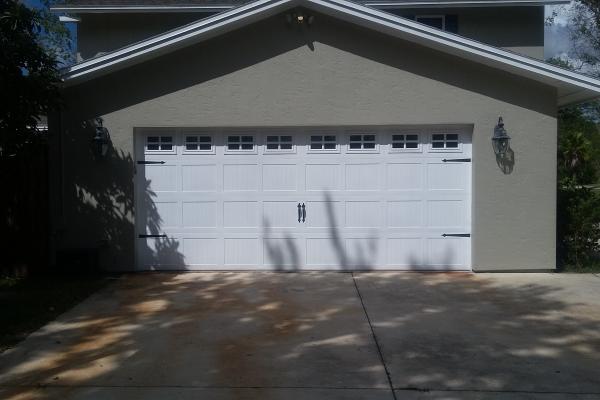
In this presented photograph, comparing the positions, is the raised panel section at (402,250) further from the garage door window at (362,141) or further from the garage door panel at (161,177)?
the garage door panel at (161,177)

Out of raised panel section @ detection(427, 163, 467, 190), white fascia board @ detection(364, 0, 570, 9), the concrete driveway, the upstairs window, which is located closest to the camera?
the concrete driveway

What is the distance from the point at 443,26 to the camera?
512 inches

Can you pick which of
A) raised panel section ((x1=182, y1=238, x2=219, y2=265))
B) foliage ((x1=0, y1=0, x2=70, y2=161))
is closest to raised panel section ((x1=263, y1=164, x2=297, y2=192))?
raised panel section ((x1=182, y1=238, x2=219, y2=265))

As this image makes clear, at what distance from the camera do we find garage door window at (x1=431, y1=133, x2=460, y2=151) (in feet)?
32.7

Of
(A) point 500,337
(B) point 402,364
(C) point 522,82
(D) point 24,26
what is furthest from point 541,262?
(D) point 24,26

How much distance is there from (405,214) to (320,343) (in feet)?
14.2

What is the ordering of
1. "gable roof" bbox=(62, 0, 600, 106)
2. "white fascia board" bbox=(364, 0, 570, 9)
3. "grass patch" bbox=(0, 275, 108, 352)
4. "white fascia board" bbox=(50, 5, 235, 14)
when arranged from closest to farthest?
"grass patch" bbox=(0, 275, 108, 352) < "gable roof" bbox=(62, 0, 600, 106) < "white fascia board" bbox=(364, 0, 570, 9) < "white fascia board" bbox=(50, 5, 235, 14)

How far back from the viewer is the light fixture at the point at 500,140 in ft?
31.4

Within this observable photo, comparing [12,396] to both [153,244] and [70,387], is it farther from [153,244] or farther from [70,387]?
[153,244]

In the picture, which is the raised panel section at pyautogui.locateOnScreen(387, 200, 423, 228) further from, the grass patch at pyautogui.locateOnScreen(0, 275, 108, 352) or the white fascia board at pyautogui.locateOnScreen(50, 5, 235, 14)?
the white fascia board at pyautogui.locateOnScreen(50, 5, 235, 14)

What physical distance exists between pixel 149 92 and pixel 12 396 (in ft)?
19.7

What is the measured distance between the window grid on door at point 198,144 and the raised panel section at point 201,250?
147 cm

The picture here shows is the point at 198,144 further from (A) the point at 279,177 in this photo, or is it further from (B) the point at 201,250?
(B) the point at 201,250

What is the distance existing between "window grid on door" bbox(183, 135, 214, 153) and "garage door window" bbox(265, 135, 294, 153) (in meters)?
0.94
